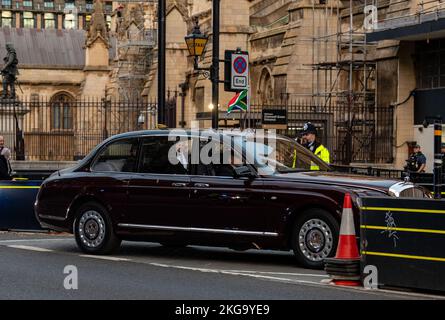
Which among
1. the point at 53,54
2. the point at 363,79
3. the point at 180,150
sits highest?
the point at 53,54

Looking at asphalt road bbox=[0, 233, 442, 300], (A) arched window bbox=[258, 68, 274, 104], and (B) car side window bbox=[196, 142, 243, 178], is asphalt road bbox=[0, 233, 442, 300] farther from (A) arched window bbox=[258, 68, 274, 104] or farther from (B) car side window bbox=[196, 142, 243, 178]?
(A) arched window bbox=[258, 68, 274, 104]

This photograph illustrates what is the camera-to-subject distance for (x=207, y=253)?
15461 millimetres

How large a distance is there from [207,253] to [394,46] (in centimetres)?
1786

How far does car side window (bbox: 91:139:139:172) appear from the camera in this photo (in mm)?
15016

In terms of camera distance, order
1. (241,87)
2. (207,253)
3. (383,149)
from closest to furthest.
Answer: (207,253)
(241,87)
(383,149)

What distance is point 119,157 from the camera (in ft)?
49.9

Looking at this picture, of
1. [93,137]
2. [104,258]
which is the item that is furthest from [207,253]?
[93,137]

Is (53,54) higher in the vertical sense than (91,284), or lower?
higher

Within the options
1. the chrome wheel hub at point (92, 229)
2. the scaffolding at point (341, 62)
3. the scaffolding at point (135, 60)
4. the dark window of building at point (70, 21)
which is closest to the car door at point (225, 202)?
the chrome wheel hub at point (92, 229)

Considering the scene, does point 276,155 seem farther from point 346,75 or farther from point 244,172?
point 346,75

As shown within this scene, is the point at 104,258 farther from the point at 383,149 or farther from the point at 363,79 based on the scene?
the point at 363,79

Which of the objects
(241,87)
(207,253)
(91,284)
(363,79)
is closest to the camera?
(91,284)

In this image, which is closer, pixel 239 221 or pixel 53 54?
pixel 239 221

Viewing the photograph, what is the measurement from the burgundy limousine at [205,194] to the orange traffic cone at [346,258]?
98cm
